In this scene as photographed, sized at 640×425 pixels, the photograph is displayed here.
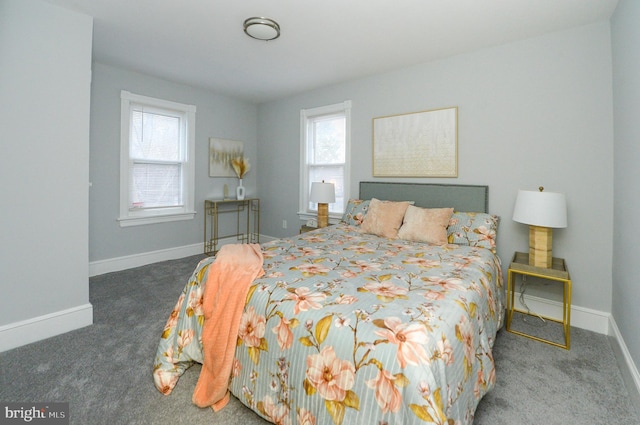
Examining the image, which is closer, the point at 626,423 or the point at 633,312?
the point at 626,423

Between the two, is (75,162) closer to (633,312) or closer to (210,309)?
(210,309)

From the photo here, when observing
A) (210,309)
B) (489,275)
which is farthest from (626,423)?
(210,309)

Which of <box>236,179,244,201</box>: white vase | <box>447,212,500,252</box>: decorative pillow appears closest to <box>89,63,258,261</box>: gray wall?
<box>236,179,244,201</box>: white vase

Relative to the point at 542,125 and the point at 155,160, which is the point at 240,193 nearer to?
the point at 155,160

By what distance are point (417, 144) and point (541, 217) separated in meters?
1.46

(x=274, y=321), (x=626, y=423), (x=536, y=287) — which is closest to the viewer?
(x=274, y=321)

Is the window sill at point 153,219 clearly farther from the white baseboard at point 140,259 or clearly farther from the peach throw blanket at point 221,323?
the peach throw blanket at point 221,323

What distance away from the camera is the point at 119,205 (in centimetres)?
368

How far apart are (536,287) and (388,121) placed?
2262mm

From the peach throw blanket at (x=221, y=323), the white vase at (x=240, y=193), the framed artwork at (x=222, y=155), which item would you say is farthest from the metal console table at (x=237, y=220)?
the peach throw blanket at (x=221, y=323)

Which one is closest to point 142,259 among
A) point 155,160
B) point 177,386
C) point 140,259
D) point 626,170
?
point 140,259

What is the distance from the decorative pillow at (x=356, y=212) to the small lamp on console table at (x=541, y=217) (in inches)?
57.7

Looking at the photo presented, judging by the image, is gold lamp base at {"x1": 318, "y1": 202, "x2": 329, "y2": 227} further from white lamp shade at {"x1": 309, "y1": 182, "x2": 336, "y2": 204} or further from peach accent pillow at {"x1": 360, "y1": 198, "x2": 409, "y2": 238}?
peach accent pillow at {"x1": 360, "y1": 198, "x2": 409, "y2": 238}

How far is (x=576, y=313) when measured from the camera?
250 centimetres
